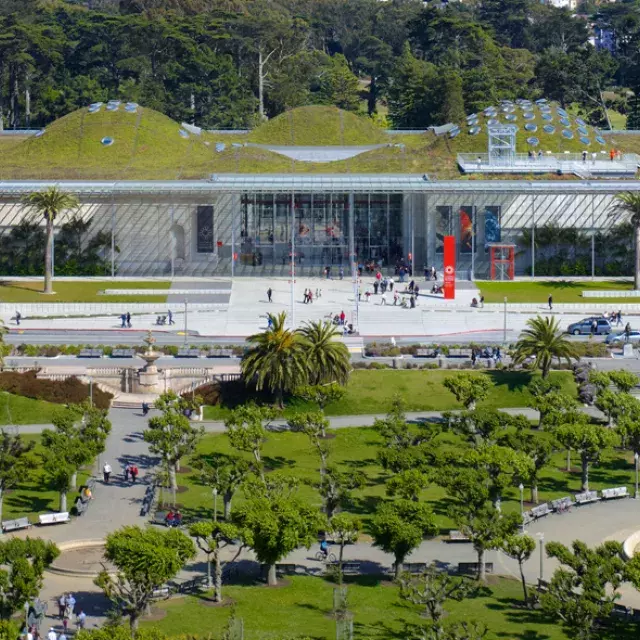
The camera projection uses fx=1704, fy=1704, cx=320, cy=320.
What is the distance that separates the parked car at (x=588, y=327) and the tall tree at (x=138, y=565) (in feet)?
187

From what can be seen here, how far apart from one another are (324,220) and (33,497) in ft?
228

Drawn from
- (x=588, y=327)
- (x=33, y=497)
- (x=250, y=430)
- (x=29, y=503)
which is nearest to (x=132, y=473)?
(x=33, y=497)

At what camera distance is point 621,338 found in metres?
112

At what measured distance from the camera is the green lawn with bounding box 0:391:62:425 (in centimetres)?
9206

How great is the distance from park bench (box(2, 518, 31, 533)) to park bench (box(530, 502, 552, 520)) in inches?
879

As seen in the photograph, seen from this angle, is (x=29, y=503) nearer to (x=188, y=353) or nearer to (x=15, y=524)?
(x=15, y=524)

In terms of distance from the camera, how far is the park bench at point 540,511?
76.2 meters

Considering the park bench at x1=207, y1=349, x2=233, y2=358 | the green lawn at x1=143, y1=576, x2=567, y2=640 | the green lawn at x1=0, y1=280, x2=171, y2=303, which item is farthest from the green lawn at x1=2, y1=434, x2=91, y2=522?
the green lawn at x1=0, y1=280, x2=171, y2=303

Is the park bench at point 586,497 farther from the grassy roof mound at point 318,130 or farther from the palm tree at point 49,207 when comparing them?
the grassy roof mound at point 318,130

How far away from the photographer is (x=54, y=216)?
423 feet

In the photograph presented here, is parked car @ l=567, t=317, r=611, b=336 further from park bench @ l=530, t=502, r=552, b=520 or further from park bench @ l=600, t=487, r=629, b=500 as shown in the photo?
park bench @ l=530, t=502, r=552, b=520

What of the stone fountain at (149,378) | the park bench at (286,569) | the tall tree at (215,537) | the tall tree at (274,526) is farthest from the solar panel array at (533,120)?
the tall tree at (215,537)

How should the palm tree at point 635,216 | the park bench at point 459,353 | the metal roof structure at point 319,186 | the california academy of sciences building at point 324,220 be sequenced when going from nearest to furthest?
the park bench at point 459,353 → the palm tree at point 635,216 → the metal roof structure at point 319,186 → the california academy of sciences building at point 324,220

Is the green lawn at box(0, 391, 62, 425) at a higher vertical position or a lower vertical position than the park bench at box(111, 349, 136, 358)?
lower
